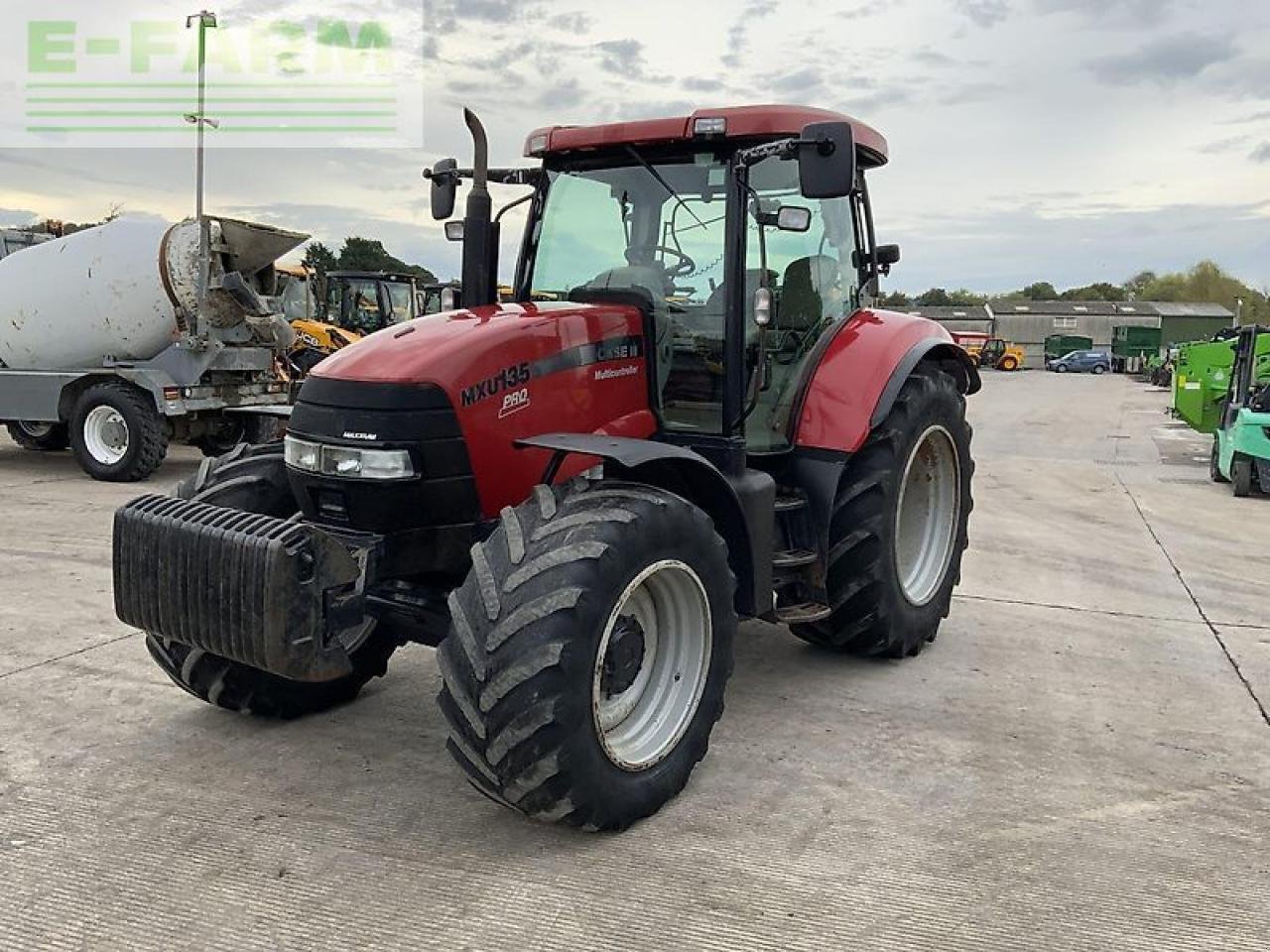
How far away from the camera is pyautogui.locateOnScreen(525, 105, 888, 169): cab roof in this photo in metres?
4.04

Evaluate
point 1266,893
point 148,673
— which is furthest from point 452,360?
point 1266,893

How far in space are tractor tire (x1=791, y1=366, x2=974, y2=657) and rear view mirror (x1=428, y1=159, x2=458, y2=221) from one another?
6.74 feet

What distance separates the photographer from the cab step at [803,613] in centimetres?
421

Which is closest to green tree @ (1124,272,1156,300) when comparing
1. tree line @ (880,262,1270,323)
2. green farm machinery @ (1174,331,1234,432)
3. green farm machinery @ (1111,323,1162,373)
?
tree line @ (880,262,1270,323)

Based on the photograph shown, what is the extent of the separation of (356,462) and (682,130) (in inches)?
72.7

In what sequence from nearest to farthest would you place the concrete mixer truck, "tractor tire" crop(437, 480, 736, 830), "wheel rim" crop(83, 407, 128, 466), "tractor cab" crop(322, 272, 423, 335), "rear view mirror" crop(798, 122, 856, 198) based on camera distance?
1. "tractor tire" crop(437, 480, 736, 830)
2. "rear view mirror" crop(798, 122, 856, 198)
3. the concrete mixer truck
4. "wheel rim" crop(83, 407, 128, 466)
5. "tractor cab" crop(322, 272, 423, 335)

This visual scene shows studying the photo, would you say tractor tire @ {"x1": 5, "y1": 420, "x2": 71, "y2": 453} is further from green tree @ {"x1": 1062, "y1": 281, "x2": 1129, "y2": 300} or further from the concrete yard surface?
green tree @ {"x1": 1062, "y1": 281, "x2": 1129, "y2": 300}

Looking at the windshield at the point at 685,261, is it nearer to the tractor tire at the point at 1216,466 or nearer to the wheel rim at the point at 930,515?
the wheel rim at the point at 930,515

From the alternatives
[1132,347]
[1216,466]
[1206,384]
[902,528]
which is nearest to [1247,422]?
[1216,466]

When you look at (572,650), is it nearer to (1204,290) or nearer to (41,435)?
(41,435)

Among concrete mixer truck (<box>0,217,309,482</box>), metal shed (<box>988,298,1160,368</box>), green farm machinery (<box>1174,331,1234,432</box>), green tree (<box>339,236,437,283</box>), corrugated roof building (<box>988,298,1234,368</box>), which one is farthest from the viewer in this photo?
metal shed (<box>988,298,1160,368</box>)

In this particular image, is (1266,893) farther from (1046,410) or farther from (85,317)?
(1046,410)

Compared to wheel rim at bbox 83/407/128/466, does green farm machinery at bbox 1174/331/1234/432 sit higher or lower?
higher

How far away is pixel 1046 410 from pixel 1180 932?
862 inches
